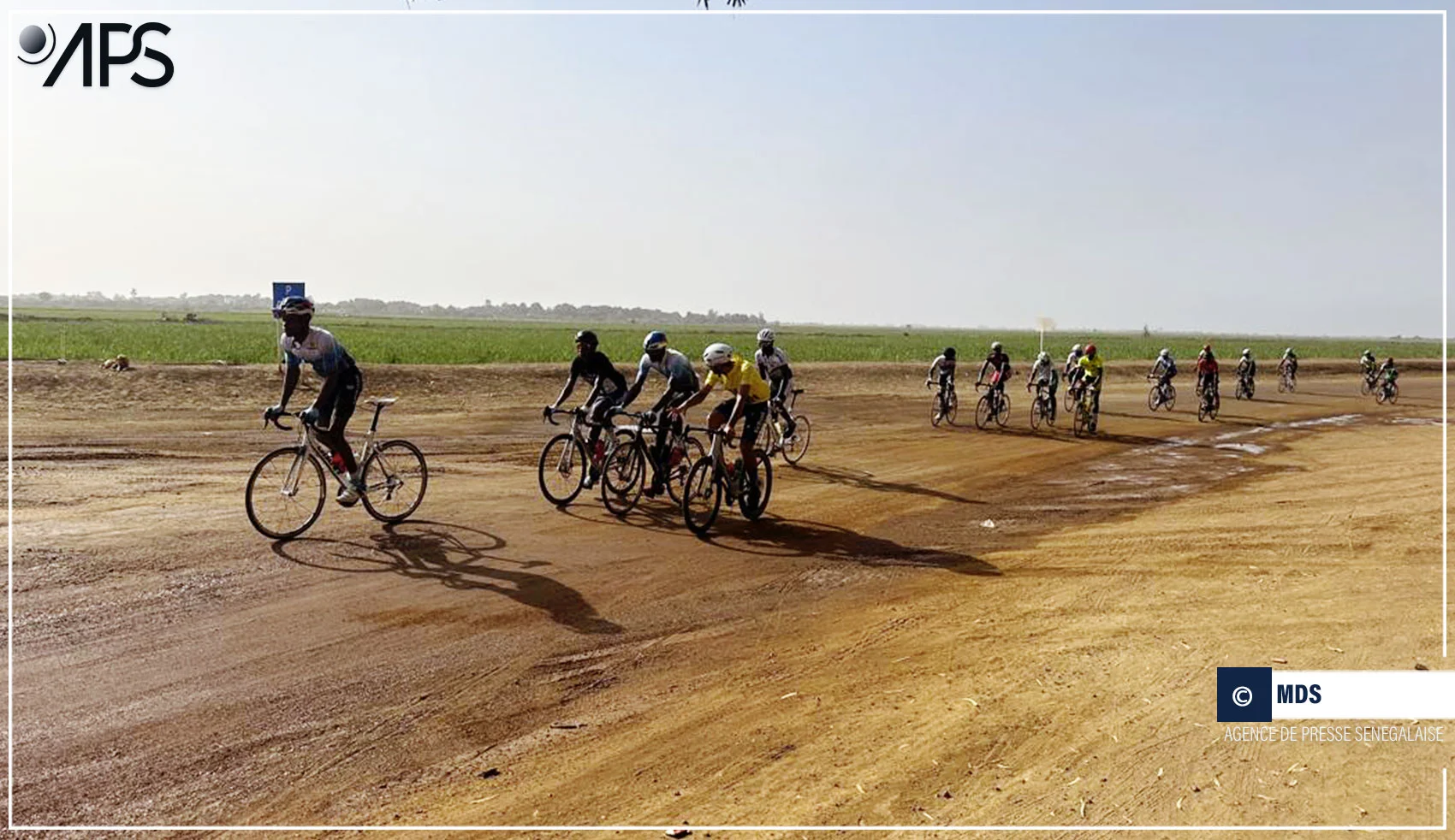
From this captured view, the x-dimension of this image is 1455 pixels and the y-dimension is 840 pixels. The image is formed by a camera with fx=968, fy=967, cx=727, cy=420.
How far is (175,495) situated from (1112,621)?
9.73 m

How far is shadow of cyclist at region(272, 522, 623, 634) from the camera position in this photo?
721 centimetres

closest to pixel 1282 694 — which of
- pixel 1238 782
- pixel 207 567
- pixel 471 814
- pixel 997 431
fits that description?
pixel 1238 782

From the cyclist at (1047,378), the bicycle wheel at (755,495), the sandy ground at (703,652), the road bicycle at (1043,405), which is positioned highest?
the cyclist at (1047,378)

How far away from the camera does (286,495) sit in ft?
29.4

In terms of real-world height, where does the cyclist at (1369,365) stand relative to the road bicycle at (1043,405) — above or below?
above

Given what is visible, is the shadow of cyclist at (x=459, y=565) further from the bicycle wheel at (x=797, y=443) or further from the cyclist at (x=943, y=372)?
the cyclist at (x=943, y=372)

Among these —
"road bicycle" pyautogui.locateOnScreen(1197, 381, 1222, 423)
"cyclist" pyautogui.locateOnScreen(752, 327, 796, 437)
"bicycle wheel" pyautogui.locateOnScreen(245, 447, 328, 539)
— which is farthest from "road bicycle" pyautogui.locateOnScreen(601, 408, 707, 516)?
"road bicycle" pyautogui.locateOnScreen(1197, 381, 1222, 423)

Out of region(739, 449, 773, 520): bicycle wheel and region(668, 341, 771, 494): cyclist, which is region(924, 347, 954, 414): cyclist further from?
region(668, 341, 771, 494): cyclist

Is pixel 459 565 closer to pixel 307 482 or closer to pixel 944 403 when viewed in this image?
pixel 307 482

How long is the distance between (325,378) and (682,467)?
12.7ft

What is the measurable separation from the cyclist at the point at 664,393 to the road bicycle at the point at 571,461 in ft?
1.79

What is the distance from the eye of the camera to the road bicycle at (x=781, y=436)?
1464cm

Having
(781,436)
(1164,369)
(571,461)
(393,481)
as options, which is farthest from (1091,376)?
(393,481)

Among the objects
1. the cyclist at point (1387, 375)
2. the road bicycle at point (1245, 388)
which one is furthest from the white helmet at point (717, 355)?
the cyclist at point (1387, 375)
